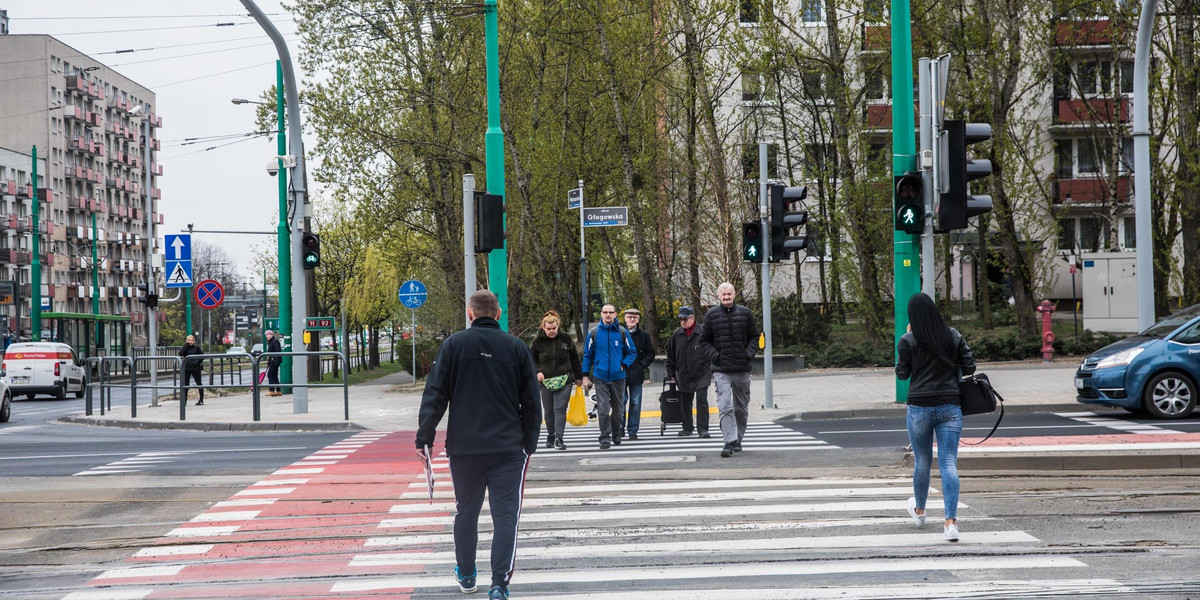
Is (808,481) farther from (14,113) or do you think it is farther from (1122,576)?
(14,113)

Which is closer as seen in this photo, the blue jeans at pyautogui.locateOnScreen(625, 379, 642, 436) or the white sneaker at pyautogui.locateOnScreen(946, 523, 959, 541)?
the white sneaker at pyautogui.locateOnScreen(946, 523, 959, 541)

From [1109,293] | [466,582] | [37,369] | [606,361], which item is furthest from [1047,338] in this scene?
[37,369]

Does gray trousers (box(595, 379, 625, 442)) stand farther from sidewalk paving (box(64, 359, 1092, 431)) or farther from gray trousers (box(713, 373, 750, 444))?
sidewalk paving (box(64, 359, 1092, 431))

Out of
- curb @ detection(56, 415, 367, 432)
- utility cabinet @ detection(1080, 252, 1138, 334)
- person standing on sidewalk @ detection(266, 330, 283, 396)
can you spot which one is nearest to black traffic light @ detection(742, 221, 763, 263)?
curb @ detection(56, 415, 367, 432)

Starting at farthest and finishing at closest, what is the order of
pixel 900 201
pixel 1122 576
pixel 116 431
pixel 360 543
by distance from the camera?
pixel 116 431 < pixel 900 201 < pixel 360 543 < pixel 1122 576

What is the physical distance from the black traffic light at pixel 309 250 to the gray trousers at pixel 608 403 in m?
8.79

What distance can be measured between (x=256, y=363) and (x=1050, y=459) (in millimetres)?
14797

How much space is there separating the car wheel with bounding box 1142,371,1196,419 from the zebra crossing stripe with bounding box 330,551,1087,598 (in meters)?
9.75

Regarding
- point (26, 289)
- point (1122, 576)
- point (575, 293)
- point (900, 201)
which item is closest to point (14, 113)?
point (26, 289)

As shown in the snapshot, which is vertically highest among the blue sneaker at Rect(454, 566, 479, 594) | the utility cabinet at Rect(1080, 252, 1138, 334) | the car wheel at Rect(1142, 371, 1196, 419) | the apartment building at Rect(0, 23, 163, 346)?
the apartment building at Rect(0, 23, 163, 346)

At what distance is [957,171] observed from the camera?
14484 mm

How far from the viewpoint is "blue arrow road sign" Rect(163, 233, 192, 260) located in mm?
26844

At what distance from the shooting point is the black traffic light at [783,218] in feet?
64.3

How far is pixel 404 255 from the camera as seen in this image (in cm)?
3675
